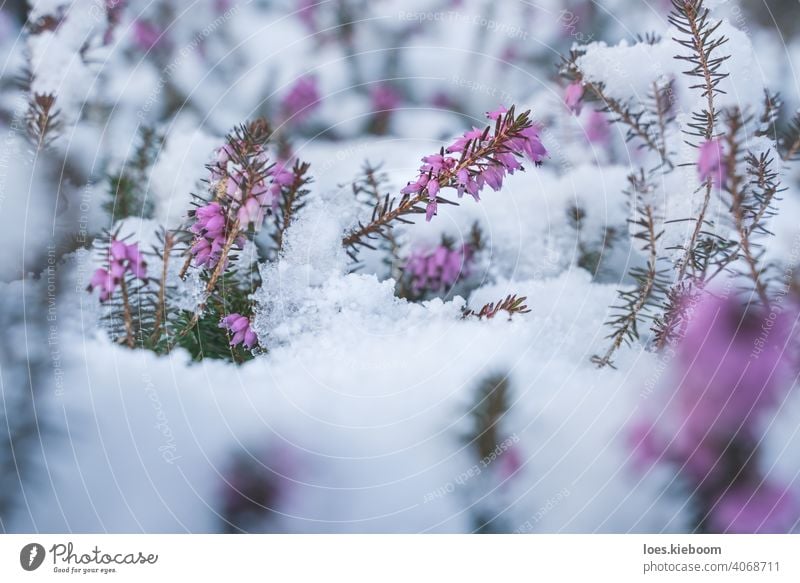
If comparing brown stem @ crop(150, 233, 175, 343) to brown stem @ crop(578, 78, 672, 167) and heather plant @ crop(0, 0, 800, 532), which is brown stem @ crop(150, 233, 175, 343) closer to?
heather plant @ crop(0, 0, 800, 532)

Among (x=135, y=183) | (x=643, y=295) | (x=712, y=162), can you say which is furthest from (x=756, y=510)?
(x=135, y=183)

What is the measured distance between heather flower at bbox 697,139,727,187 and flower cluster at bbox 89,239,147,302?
1.75ft

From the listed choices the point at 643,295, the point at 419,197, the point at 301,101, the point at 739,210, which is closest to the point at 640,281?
the point at 643,295

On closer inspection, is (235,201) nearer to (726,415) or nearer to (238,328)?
(238,328)

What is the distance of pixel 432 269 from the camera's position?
2.31ft

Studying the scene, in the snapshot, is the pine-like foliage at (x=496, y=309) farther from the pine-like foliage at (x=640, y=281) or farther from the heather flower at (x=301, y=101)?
the heather flower at (x=301, y=101)

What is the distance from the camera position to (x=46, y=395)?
713 mm

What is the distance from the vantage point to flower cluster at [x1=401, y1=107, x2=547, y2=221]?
64cm

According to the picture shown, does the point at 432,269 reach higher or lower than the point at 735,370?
higher

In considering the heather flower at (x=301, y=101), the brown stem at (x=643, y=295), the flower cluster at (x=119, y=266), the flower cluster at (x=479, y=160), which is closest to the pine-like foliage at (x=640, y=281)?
the brown stem at (x=643, y=295)

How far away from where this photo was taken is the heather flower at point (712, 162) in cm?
70

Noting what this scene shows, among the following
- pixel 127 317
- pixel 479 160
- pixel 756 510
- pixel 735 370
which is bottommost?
pixel 756 510

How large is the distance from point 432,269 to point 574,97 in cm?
21
